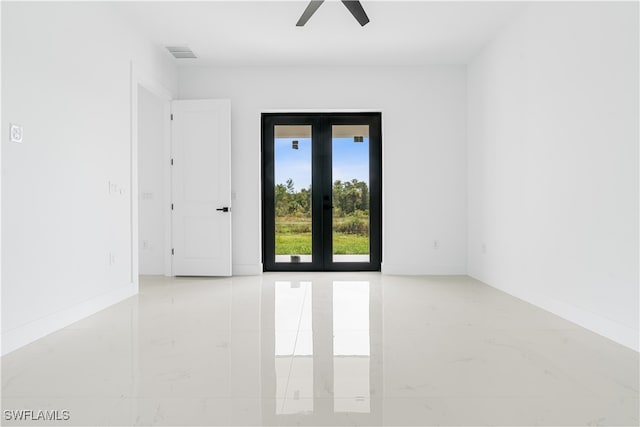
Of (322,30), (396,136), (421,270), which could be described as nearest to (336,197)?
(396,136)

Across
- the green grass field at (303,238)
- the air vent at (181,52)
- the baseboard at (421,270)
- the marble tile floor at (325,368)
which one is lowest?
the marble tile floor at (325,368)

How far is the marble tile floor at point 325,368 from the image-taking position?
5.50ft

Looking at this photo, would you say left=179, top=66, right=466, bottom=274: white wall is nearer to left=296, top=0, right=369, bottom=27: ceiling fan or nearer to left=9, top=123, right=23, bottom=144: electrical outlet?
left=296, top=0, right=369, bottom=27: ceiling fan

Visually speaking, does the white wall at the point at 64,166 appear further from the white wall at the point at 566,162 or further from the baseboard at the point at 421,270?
the white wall at the point at 566,162

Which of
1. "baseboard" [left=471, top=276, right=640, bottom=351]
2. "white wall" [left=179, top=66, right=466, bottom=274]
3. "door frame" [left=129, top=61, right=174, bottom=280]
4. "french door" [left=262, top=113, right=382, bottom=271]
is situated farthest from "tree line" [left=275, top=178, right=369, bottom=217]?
"baseboard" [left=471, top=276, right=640, bottom=351]

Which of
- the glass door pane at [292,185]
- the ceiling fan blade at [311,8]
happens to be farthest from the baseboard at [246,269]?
the ceiling fan blade at [311,8]

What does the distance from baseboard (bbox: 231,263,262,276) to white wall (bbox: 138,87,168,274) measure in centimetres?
97

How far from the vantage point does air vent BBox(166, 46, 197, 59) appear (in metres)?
4.69

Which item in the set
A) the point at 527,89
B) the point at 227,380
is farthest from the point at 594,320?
the point at 227,380

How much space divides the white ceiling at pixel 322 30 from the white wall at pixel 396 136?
197mm

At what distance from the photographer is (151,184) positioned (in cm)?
536

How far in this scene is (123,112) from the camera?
3.87 meters

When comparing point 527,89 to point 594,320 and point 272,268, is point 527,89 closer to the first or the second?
point 594,320

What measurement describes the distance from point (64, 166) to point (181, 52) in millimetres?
2436
